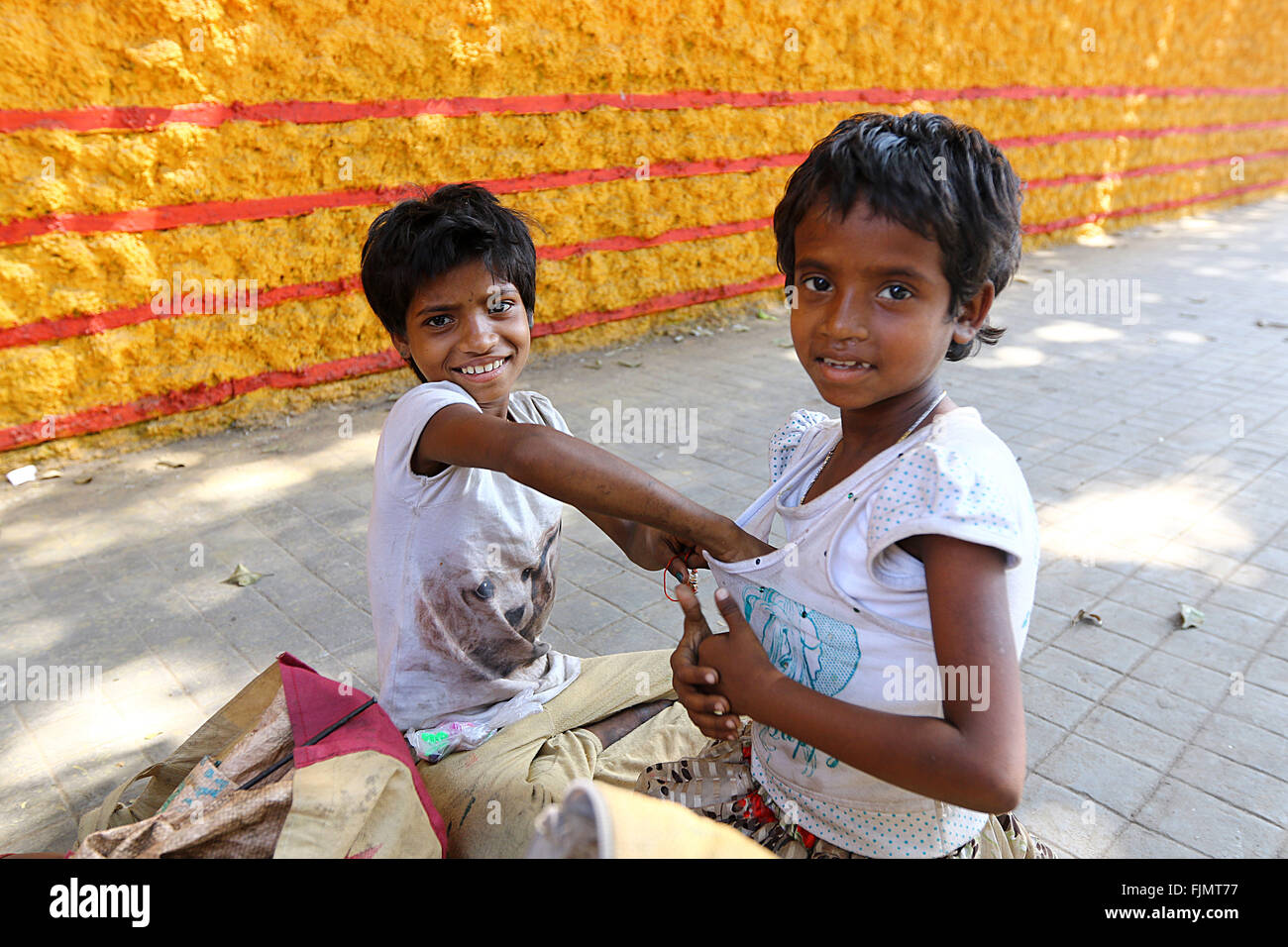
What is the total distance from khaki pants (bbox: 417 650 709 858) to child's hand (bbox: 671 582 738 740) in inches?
21.0

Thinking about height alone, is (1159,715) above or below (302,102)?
below

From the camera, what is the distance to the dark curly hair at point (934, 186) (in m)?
1.26

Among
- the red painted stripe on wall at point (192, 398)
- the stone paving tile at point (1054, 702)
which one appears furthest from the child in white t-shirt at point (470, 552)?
the red painted stripe on wall at point (192, 398)

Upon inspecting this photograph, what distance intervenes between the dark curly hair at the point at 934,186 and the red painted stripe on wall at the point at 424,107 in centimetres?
425

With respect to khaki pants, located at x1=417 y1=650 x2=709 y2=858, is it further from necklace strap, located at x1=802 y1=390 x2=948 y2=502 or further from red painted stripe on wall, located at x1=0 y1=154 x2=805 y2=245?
red painted stripe on wall, located at x1=0 y1=154 x2=805 y2=245

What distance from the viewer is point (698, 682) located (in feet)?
4.58

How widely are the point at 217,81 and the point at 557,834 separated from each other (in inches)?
192

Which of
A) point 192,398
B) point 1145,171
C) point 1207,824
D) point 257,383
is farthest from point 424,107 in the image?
point 1145,171

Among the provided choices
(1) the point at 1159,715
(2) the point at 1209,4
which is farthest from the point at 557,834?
(2) the point at 1209,4

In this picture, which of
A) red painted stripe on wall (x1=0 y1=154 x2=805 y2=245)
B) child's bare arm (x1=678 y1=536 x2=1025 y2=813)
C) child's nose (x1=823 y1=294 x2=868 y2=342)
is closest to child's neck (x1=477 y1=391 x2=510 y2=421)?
child's nose (x1=823 y1=294 x2=868 y2=342)

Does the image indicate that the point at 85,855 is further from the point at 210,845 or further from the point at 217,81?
the point at 217,81

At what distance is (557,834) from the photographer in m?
0.85

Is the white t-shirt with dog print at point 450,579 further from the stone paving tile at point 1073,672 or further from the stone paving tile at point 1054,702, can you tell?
the stone paving tile at point 1073,672

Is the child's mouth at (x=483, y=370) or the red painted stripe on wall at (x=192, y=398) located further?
the red painted stripe on wall at (x=192, y=398)
